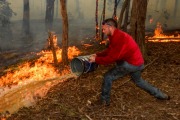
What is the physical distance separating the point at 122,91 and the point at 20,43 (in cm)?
1594

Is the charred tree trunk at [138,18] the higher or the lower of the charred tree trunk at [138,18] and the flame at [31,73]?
the higher

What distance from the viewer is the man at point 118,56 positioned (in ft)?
19.3

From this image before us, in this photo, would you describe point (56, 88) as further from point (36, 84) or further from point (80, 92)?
point (36, 84)

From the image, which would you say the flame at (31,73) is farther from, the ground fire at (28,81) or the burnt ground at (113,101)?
the burnt ground at (113,101)

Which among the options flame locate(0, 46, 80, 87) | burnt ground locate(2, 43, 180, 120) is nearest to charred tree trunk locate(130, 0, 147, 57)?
burnt ground locate(2, 43, 180, 120)

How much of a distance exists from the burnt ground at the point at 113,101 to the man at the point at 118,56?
1.56ft

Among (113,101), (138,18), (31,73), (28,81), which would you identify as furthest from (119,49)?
(31,73)

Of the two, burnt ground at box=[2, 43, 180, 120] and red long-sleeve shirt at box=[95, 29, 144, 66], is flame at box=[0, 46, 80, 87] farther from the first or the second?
red long-sleeve shirt at box=[95, 29, 144, 66]

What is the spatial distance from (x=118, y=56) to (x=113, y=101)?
165 centimetres

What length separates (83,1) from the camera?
66438mm

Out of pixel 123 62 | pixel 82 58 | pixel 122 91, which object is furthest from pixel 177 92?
pixel 82 58

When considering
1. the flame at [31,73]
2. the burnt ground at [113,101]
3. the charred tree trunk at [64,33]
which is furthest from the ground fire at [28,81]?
the burnt ground at [113,101]

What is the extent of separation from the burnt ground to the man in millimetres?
476

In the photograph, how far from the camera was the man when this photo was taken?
5871 mm
